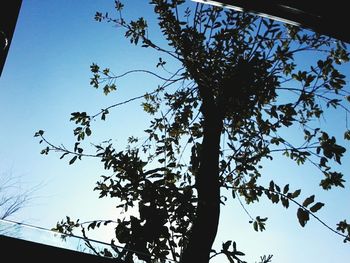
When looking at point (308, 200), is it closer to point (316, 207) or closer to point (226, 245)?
point (316, 207)

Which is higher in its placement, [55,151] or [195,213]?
[55,151]

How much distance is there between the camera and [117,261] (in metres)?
1.09

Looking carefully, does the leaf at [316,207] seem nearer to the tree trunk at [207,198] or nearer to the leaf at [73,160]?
the tree trunk at [207,198]

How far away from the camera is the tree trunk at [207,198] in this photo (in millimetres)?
2271

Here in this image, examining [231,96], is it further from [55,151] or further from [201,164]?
[55,151]

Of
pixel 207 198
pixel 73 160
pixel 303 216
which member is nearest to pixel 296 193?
pixel 303 216

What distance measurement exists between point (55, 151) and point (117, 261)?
9.00 feet

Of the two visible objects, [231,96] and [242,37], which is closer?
[231,96]

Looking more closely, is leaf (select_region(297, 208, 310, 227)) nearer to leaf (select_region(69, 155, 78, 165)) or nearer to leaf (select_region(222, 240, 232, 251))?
leaf (select_region(222, 240, 232, 251))

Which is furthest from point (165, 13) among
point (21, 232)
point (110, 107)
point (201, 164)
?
point (21, 232)

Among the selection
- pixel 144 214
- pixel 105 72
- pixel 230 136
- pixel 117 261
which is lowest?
pixel 117 261

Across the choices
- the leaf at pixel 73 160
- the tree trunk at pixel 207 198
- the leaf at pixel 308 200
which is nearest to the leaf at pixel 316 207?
the leaf at pixel 308 200

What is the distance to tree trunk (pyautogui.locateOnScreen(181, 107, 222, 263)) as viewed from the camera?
7.45 ft

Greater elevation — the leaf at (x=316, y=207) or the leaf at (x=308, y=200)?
the leaf at (x=308, y=200)
